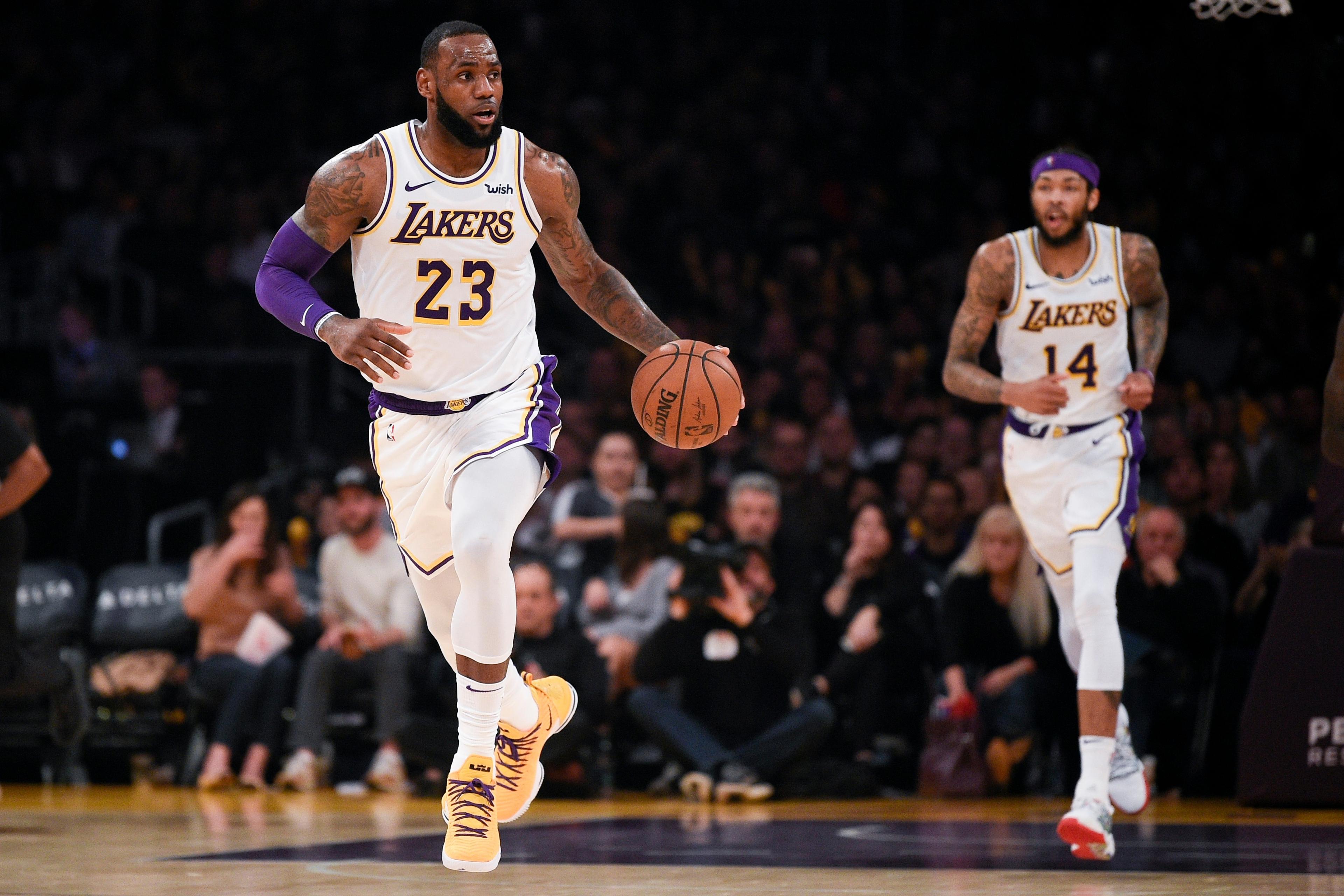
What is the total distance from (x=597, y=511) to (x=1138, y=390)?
450 cm

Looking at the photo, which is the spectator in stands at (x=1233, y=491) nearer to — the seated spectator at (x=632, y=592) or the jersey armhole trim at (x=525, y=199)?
the seated spectator at (x=632, y=592)

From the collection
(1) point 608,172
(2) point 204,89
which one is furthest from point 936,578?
(2) point 204,89

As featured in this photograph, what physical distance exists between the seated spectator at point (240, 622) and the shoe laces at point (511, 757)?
14.9ft

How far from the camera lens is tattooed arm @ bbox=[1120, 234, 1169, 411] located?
23.0 feet

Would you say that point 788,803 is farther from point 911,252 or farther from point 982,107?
point 982,107

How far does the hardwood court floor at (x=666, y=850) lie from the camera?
525 centimetres

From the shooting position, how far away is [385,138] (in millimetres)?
5441

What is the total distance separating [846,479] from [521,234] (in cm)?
604

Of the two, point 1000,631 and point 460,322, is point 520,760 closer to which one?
point 460,322

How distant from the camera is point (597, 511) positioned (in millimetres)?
10453

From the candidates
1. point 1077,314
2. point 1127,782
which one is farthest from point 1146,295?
point 1127,782

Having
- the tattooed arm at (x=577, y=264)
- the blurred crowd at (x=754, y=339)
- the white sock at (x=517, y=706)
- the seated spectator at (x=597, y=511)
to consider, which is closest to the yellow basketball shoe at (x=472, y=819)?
the white sock at (x=517, y=706)

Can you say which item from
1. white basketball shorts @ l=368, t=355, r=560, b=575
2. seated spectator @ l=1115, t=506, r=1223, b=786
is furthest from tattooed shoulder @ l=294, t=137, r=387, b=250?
seated spectator @ l=1115, t=506, r=1223, b=786

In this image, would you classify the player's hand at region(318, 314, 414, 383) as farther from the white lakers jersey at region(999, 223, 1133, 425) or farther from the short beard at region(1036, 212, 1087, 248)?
the short beard at region(1036, 212, 1087, 248)
